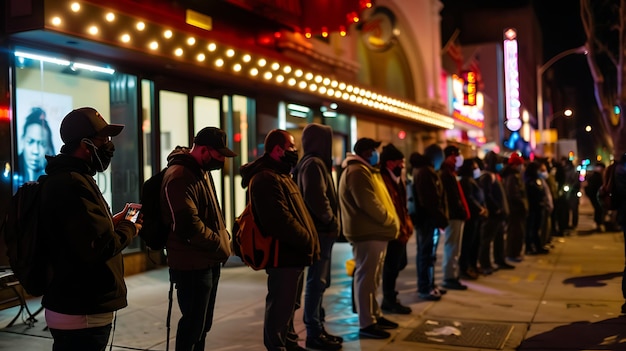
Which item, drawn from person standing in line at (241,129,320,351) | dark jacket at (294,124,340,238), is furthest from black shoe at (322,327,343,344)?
person standing in line at (241,129,320,351)

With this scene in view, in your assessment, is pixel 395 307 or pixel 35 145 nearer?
pixel 395 307

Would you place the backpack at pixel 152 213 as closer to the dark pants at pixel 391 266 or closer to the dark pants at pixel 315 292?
the dark pants at pixel 315 292

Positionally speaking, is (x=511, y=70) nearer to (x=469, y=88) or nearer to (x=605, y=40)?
(x=469, y=88)

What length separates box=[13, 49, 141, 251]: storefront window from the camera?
307 inches

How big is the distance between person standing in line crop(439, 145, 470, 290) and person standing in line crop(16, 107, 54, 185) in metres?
5.35

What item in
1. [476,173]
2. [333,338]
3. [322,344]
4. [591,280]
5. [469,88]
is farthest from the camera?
[469,88]

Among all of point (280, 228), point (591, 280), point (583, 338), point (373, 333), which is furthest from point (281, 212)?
point (591, 280)

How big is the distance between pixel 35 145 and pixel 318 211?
14.5ft

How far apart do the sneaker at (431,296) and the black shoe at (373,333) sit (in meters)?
1.86

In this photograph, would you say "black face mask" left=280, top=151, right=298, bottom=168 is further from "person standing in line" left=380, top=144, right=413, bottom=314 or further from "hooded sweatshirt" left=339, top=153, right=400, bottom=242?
"person standing in line" left=380, top=144, right=413, bottom=314

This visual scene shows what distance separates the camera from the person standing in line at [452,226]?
8.61m

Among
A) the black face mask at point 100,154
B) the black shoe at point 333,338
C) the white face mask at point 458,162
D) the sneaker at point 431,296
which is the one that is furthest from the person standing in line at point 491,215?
the black face mask at point 100,154

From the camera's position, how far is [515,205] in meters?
11.3

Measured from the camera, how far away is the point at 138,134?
9.30m
